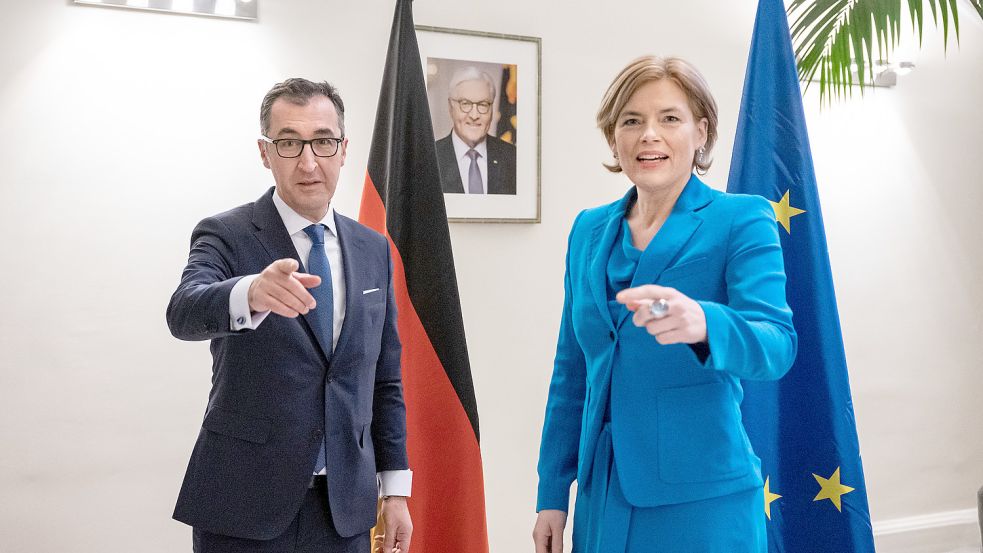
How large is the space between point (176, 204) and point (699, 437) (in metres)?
1.95

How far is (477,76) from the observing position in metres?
2.93

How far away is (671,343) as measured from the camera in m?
1.21

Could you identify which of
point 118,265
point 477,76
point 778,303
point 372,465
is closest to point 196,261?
point 372,465

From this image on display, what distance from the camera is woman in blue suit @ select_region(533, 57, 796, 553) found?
1.31 meters

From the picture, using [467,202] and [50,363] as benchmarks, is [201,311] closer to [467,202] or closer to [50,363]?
[50,363]

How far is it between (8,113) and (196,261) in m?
1.36

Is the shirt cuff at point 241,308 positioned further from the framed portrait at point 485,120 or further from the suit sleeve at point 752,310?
the framed portrait at point 485,120

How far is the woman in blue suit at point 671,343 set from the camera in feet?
4.29

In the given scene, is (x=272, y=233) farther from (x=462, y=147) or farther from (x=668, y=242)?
(x=462, y=147)

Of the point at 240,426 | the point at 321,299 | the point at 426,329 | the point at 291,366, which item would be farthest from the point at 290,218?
the point at 426,329

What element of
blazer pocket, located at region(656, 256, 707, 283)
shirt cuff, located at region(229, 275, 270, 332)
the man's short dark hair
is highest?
the man's short dark hair

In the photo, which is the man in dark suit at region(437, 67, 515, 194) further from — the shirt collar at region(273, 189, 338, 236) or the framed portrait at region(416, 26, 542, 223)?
the shirt collar at region(273, 189, 338, 236)

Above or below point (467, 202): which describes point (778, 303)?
below

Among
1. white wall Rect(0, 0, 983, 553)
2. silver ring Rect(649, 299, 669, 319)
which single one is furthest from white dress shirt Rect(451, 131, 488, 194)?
silver ring Rect(649, 299, 669, 319)
